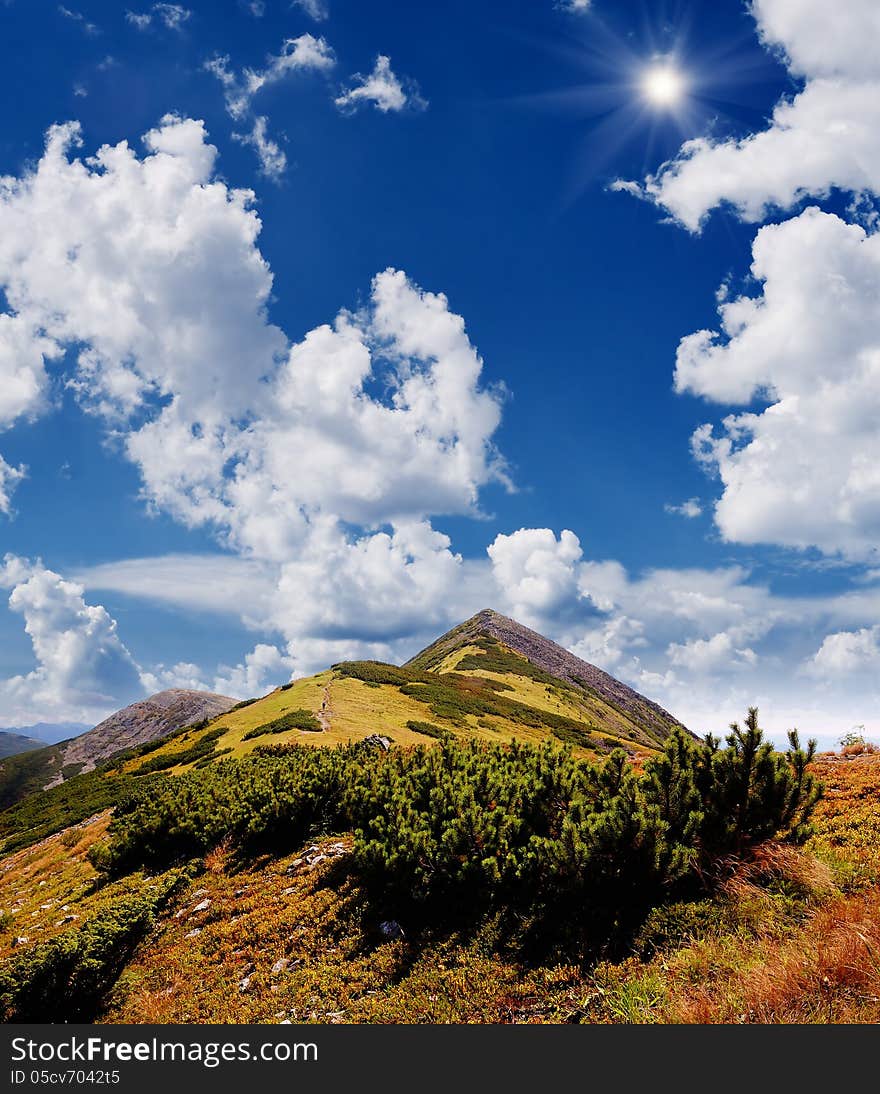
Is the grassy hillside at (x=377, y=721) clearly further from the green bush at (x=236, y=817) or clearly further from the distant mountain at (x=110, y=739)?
the distant mountain at (x=110, y=739)

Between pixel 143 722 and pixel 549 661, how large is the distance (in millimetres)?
120394

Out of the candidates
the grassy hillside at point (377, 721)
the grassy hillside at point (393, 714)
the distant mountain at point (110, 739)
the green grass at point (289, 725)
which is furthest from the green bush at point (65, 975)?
the distant mountain at point (110, 739)

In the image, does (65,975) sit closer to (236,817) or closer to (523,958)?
(236,817)

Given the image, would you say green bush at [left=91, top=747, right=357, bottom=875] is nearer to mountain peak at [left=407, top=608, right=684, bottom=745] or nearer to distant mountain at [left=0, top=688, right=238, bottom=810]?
mountain peak at [left=407, top=608, right=684, bottom=745]

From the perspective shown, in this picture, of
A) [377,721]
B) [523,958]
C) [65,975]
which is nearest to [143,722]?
[377,721]

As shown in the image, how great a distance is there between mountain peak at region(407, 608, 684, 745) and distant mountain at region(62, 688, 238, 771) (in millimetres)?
67087

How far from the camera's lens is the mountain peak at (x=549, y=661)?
125688mm

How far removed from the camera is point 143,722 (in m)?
159

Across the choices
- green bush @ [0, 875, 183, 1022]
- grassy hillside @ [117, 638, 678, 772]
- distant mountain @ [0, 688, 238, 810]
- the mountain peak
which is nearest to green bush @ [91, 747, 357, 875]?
green bush @ [0, 875, 183, 1022]

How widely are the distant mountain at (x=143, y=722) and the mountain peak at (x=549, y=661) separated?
67.1m

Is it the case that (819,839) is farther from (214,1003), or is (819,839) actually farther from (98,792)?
(98,792)

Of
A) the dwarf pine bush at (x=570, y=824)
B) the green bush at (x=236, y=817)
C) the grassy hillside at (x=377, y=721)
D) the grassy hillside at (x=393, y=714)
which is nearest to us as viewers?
the dwarf pine bush at (x=570, y=824)

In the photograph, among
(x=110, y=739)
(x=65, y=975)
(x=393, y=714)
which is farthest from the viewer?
(x=110, y=739)
